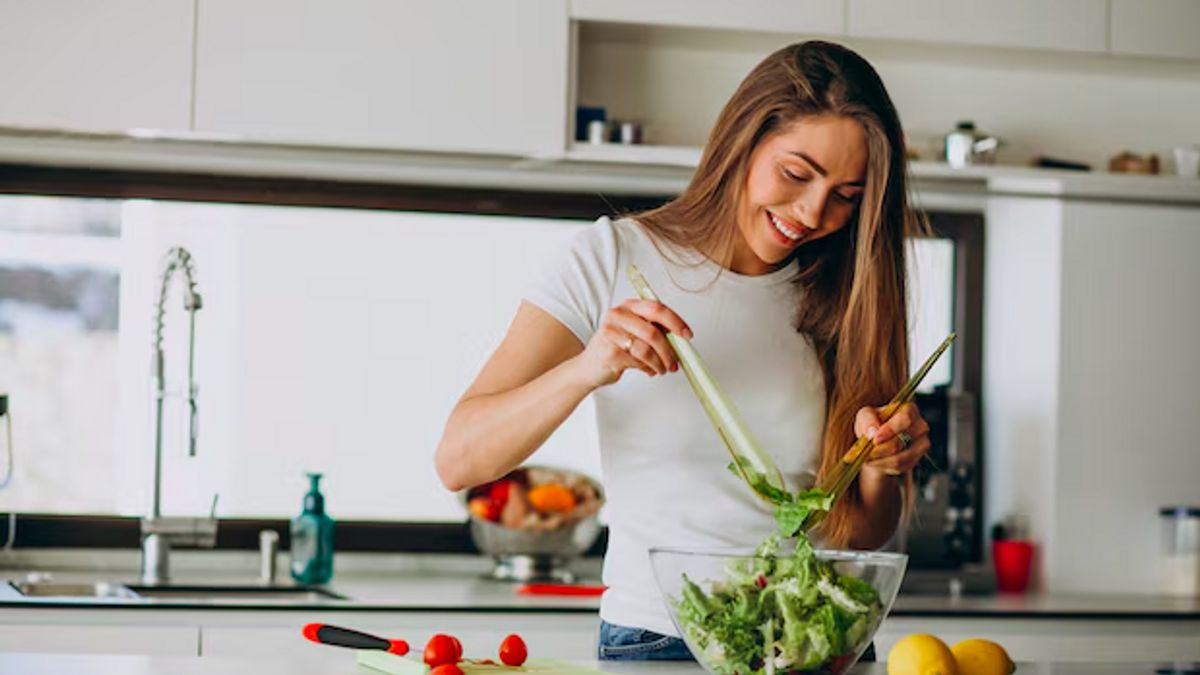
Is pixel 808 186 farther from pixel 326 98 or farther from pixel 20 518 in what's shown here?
pixel 20 518

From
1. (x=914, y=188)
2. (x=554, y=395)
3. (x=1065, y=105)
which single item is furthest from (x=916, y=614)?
(x=554, y=395)

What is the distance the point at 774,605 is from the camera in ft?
5.18

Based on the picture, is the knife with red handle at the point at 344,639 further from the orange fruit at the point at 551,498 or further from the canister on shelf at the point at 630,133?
the canister on shelf at the point at 630,133

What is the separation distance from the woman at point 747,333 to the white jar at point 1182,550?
189 cm

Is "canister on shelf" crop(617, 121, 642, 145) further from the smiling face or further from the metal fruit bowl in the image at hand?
the smiling face

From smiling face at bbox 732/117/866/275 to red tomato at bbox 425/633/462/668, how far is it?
1.98 feet

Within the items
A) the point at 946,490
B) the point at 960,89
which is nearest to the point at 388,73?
the point at 960,89

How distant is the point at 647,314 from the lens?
5.69 feet

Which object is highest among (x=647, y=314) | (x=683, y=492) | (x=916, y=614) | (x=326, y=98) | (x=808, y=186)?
(x=326, y=98)

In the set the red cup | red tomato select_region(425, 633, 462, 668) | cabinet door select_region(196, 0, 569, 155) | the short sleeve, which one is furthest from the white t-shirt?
the red cup

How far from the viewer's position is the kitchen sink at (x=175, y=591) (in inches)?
129

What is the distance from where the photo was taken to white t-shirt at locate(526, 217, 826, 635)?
1933 mm

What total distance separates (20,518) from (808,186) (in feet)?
7.44

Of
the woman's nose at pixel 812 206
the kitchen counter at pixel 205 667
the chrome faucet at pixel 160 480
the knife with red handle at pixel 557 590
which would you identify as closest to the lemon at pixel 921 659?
the kitchen counter at pixel 205 667
